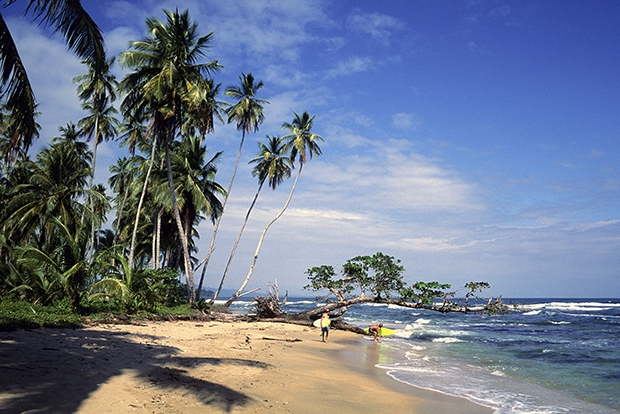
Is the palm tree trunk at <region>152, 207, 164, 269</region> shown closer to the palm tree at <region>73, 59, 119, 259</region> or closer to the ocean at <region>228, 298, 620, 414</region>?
the palm tree at <region>73, 59, 119, 259</region>

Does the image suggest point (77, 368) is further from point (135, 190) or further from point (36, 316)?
point (135, 190)

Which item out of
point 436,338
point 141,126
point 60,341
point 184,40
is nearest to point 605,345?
point 436,338

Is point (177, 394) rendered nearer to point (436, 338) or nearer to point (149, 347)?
point (149, 347)

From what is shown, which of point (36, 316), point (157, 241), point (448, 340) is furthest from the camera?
point (157, 241)

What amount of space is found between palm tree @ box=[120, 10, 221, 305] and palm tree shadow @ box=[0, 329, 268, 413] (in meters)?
12.1

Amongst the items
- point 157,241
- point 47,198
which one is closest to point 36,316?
point 47,198

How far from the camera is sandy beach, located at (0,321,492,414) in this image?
17.8ft

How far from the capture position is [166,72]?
1964cm

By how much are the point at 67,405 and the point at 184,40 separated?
1967cm

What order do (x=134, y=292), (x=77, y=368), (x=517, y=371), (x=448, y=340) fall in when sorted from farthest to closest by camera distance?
(x=448, y=340), (x=134, y=292), (x=517, y=371), (x=77, y=368)

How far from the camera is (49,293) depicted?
1428 centimetres

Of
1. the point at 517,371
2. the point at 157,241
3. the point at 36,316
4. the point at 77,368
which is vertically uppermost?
the point at 157,241

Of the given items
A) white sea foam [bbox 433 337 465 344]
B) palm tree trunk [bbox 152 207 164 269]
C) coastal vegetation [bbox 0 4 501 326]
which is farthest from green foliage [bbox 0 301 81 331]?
white sea foam [bbox 433 337 465 344]

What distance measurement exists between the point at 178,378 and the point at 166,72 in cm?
1660
